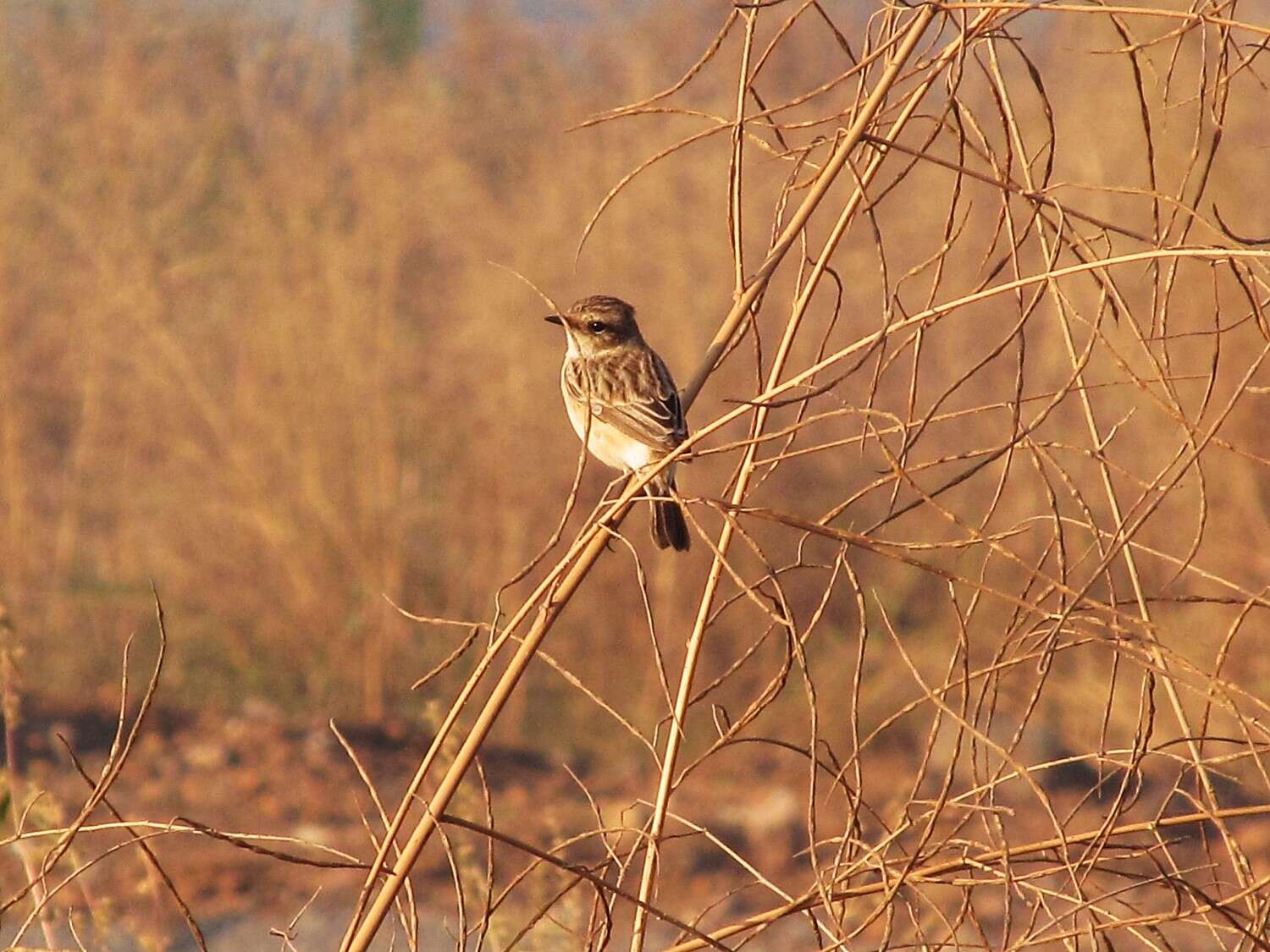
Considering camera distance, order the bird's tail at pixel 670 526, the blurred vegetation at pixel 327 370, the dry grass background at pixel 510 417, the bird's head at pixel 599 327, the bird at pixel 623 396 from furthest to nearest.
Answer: the blurred vegetation at pixel 327 370 < the dry grass background at pixel 510 417 < the bird's head at pixel 599 327 < the bird at pixel 623 396 < the bird's tail at pixel 670 526

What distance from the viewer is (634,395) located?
5.36 metres

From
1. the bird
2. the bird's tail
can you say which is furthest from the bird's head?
the bird's tail

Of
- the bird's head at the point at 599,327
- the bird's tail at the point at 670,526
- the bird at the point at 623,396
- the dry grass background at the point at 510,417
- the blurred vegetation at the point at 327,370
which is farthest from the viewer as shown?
the blurred vegetation at the point at 327,370

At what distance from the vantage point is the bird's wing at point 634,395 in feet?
16.8

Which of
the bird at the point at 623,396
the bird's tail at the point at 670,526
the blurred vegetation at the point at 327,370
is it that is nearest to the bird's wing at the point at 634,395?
the bird at the point at 623,396

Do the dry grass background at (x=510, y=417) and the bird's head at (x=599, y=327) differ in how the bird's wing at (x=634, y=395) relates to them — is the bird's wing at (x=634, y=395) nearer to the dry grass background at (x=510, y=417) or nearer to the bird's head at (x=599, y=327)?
the bird's head at (x=599, y=327)

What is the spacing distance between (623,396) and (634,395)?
4 cm

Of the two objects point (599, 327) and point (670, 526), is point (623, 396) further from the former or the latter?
point (599, 327)

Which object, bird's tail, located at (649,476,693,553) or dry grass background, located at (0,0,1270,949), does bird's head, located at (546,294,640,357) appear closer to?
bird's tail, located at (649,476,693,553)

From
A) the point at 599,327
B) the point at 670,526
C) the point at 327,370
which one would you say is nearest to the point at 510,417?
the point at 327,370

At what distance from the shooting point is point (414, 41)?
22.5 meters

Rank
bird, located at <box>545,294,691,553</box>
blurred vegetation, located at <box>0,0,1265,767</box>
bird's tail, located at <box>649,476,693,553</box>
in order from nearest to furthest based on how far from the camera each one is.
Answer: bird's tail, located at <box>649,476,693,553</box>, bird, located at <box>545,294,691,553</box>, blurred vegetation, located at <box>0,0,1265,767</box>

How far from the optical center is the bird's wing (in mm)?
5109

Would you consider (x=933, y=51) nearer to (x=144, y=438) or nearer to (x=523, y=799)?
(x=523, y=799)
